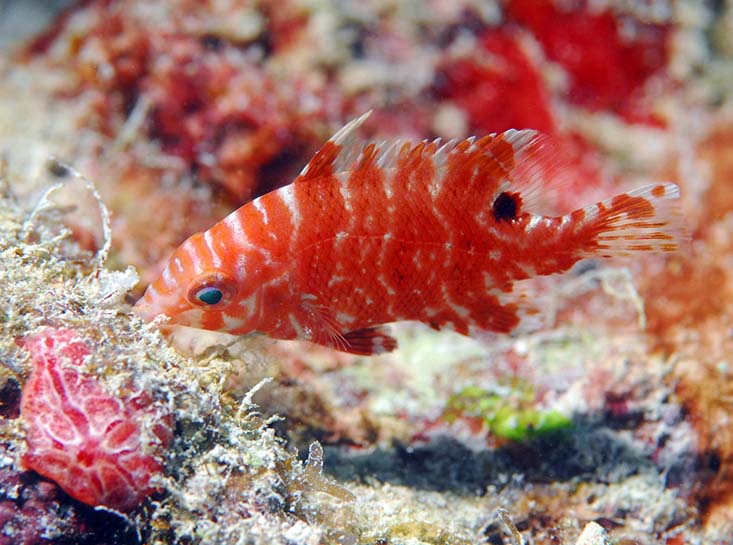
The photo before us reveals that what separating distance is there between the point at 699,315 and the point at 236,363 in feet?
13.3

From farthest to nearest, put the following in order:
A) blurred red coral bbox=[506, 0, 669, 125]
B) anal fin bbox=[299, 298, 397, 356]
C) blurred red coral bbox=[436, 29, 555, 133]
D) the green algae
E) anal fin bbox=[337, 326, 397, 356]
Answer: blurred red coral bbox=[506, 0, 669, 125] < blurred red coral bbox=[436, 29, 555, 133] < the green algae < anal fin bbox=[337, 326, 397, 356] < anal fin bbox=[299, 298, 397, 356]

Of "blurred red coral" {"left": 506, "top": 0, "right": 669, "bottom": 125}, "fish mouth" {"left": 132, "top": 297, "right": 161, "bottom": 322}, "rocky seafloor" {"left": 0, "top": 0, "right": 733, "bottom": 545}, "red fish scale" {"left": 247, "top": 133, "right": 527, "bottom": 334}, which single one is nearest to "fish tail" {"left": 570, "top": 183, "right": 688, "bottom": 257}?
"red fish scale" {"left": 247, "top": 133, "right": 527, "bottom": 334}

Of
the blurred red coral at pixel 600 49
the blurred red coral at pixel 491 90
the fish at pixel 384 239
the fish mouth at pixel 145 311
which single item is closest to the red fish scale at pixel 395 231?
the fish at pixel 384 239

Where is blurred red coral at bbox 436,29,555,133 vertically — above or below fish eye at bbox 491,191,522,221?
above

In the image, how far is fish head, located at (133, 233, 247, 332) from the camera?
A: 9.25 ft

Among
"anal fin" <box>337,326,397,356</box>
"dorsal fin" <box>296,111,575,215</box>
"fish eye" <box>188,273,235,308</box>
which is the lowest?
"anal fin" <box>337,326,397,356</box>

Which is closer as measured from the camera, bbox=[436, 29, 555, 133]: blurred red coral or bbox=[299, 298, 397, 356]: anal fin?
bbox=[299, 298, 397, 356]: anal fin

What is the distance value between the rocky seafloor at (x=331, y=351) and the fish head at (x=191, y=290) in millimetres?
135

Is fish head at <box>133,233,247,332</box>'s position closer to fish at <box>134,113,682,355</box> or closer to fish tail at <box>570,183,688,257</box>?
fish at <box>134,113,682,355</box>

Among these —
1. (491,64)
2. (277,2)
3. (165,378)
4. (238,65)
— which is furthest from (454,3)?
(165,378)

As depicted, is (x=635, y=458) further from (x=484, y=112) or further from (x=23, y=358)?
(x=484, y=112)

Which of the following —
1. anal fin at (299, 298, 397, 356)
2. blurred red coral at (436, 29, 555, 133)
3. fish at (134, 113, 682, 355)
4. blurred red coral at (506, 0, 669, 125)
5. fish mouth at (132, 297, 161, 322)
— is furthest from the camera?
blurred red coral at (506, 0, 669, 125)

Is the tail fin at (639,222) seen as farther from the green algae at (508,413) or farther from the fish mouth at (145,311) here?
the fish mouth at (145,311)

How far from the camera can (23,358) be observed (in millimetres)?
2430
